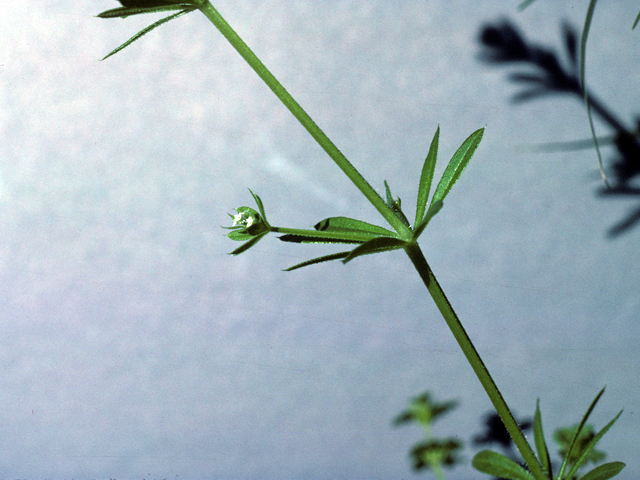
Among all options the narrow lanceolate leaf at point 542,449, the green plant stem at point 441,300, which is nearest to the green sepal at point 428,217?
the green plant stem at point 441,300

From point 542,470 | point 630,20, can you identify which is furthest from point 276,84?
point 630,20

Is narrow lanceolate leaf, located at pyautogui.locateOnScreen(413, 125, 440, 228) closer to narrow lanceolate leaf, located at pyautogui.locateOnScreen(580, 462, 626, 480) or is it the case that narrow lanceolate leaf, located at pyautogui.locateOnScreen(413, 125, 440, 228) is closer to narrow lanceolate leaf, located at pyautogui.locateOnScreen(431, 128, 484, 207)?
narrow lanceolate leaf, located at pyautogui.locateOnScreen(431, 128, 484, 207)

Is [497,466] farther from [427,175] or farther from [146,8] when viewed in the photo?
[146,8]

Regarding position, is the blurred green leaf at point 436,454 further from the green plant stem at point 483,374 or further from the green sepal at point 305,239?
the green sepal at point 305,239

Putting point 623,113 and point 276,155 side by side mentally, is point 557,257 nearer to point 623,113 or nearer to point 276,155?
point 623,113

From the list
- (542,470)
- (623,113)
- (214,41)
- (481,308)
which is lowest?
(542,470)

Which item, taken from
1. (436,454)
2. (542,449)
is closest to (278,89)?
(542,449)
